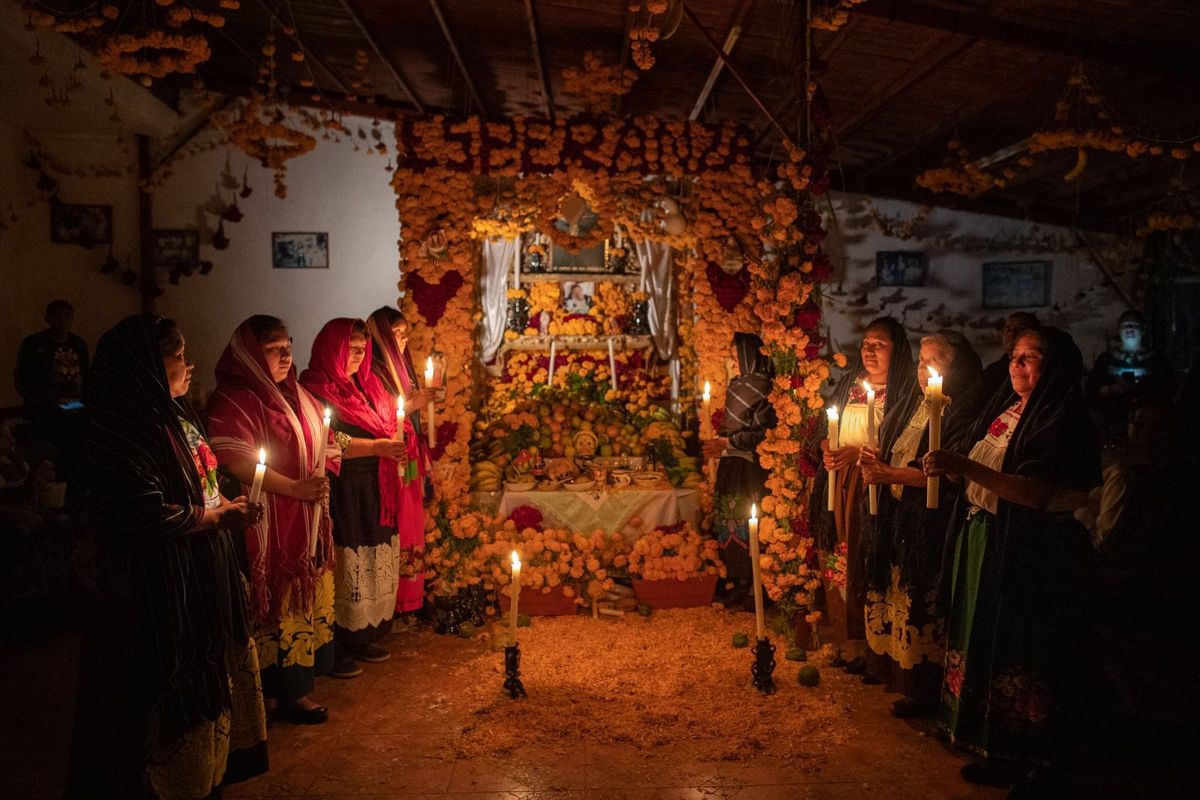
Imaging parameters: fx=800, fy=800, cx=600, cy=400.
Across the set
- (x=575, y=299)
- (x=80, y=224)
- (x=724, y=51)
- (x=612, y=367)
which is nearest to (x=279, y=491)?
(x=724, y=51)

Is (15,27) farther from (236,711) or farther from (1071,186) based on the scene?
(1071,186)

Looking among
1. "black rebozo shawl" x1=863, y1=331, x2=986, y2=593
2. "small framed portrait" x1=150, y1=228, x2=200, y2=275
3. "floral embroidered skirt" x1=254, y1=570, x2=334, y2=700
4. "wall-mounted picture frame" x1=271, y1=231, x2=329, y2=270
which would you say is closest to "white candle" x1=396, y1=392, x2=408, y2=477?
"floral embroidered skirt" x1=254, y1=570, x2=334, y2=700

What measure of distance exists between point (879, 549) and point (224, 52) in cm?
708

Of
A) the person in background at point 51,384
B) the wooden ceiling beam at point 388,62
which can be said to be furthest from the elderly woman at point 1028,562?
the person in background at point 51,384

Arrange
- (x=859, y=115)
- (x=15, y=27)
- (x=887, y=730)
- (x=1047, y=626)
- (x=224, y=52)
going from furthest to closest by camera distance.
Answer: (x=224, y=52) → (x=859, y=115) → (x=15, y=27) → (x=887, y=730) → (x=1047, y=626)

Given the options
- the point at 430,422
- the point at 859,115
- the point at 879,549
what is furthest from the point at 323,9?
the point at 879,549

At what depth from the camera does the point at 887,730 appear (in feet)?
12.5

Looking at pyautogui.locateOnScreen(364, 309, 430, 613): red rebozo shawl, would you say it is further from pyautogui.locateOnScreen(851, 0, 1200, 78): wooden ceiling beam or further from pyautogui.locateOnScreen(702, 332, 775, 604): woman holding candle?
pyautogui.locateOnScreen(851, 0, 1200, 78): wooden ceiling beam

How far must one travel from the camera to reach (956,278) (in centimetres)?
902

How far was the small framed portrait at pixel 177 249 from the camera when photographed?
329 inches

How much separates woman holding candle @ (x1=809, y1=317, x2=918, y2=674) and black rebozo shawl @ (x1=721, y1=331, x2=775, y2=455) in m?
0.90

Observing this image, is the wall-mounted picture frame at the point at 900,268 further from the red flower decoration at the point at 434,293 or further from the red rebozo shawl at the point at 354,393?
the red rebozo shawl at the point at 354,393

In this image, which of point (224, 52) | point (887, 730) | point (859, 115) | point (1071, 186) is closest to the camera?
point (887, 730)

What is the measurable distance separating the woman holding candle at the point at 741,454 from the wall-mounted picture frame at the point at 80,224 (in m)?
6.73
